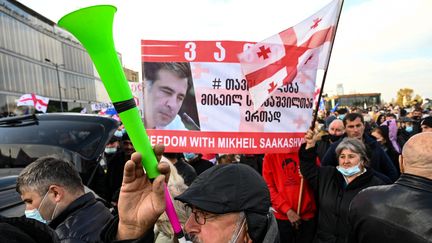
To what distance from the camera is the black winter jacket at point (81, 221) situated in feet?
6.89

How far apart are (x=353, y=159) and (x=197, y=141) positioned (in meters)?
1.62

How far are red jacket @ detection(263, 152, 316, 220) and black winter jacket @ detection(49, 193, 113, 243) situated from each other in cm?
237

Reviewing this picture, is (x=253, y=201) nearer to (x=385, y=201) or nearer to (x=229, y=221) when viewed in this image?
(x=229, y=221)

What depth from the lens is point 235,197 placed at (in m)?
1.59

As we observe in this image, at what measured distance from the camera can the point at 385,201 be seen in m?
2.52

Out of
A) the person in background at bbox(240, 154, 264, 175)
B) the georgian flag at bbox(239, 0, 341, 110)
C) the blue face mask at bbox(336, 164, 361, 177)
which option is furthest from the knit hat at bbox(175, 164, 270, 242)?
the person in background at bbox(240, 154, 264, 175)

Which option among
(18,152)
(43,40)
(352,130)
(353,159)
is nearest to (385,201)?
(353,159)

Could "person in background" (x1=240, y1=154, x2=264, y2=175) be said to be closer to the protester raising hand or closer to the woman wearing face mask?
the woman wearing face mask

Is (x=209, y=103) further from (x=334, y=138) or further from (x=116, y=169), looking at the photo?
(x=334, y=138)

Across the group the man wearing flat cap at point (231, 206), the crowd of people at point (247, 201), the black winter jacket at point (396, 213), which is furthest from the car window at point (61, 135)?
the black winter jacket at point (396, 213)

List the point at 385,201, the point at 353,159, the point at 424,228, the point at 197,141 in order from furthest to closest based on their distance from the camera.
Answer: the point at 353,159 < the point at 197,141 < the point at 385,201 < the point at 424,228

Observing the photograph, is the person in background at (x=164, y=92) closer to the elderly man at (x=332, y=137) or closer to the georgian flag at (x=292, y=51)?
the georgian flag at (x=292, y=51)

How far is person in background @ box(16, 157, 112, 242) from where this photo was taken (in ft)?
7.43

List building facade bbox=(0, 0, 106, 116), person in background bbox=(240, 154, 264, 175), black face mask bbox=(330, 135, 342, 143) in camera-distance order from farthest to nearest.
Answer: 1. building facade bbox=(0, 0, 106, 116)
2. person in background bbox=(240, 154, 264, 175)
3. black face mask bbox=(330, 135, 342, 143)
